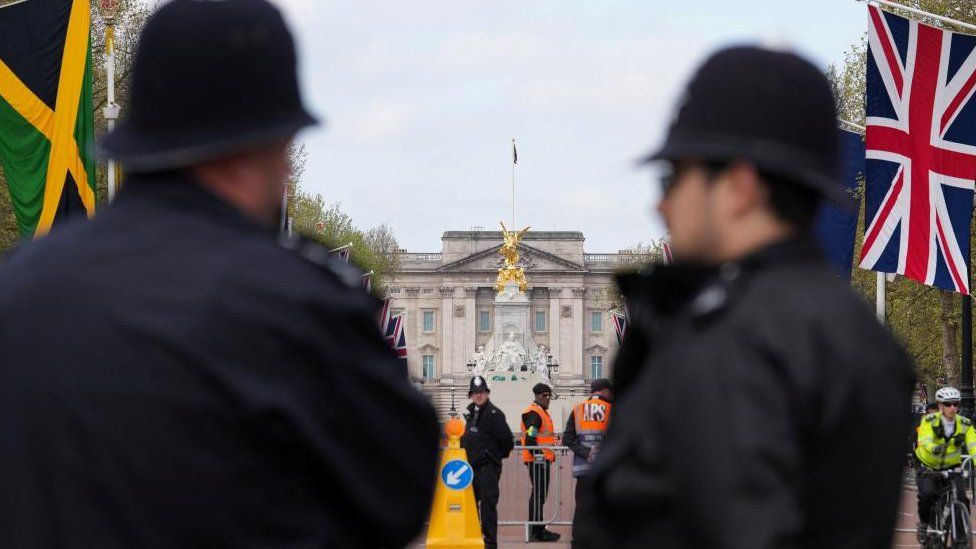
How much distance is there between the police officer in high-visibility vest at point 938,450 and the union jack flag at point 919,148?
136 cm

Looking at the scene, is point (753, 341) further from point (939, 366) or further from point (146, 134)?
point (939, 366)

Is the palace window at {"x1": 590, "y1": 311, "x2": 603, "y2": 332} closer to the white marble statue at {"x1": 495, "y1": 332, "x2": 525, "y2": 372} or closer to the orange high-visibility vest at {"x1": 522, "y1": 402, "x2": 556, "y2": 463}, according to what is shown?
the white marble statue at {"x1": 495, "y1": 332, "x2": 525, "y2": 372}

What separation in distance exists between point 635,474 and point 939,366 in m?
51.7

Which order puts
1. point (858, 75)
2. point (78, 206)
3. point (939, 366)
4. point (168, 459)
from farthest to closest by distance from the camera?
point (939, 366)
point (858, 75)
point (78, 206)
point (168, 459)

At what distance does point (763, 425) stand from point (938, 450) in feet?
42.2

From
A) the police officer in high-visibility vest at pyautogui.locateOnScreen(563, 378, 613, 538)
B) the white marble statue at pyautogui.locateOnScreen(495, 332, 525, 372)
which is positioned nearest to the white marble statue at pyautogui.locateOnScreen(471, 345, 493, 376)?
the white marble statue at pyautogui.locateOnScreen(495, 332, 525, 372)

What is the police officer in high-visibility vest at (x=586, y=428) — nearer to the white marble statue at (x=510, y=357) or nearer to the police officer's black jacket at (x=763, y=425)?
the police officer's black jacket at (x=763, y=425)

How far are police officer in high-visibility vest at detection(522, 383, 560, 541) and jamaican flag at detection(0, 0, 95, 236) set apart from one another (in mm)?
5563

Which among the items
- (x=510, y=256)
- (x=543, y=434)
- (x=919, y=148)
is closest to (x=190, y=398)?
(x=919, y=148)

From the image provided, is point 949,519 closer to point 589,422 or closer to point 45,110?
point 589,422

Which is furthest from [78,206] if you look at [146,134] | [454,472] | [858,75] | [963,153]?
[858,75]

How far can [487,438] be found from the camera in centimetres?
1667

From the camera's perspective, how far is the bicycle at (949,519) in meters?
14.3

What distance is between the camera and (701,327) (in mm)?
2293
